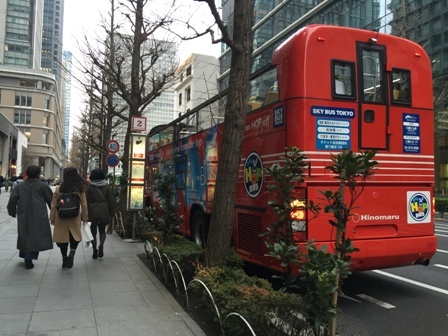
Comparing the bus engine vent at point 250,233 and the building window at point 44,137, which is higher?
the building window at point 44,137

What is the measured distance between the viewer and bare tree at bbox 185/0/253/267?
5.27m

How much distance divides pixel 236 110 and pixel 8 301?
3.80 m

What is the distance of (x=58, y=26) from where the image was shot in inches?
6176

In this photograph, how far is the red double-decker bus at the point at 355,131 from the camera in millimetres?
5180

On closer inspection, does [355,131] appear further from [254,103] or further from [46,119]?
[46,119]

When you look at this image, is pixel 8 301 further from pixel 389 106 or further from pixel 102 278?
pixel 389 106

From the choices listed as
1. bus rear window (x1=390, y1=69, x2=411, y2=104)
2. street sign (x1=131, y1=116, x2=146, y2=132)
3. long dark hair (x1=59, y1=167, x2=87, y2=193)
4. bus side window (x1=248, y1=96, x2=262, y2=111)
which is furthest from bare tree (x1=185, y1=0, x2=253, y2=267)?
street sign (x1=131, y1=116, x2=146, y2=132)

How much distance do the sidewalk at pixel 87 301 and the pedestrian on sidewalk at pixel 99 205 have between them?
0.61 metres

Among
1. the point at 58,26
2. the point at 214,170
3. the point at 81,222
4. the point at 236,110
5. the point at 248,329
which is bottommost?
the point at 248,329

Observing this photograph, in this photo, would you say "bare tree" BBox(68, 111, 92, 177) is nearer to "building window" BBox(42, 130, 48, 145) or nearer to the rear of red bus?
the rear of red bus

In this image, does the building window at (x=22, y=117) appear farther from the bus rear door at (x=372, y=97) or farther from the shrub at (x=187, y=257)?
the bus rear door at (x=372, y=97)

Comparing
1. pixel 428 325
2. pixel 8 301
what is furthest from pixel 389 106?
pixel 8 301

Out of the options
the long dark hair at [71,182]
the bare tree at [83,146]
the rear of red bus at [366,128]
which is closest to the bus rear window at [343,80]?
the rear of red bus at [366,128]

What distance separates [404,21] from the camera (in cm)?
1864
